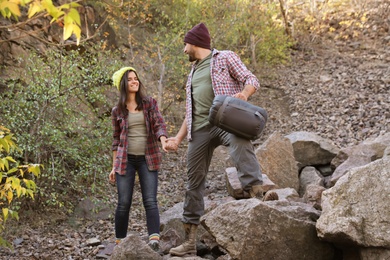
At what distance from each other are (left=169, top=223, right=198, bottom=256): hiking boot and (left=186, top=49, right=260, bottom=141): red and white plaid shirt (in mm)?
780

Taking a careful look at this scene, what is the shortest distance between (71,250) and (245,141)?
9.07 ft

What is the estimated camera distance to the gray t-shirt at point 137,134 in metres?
4.76

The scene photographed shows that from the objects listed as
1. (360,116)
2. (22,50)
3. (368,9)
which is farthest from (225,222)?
(368,9)

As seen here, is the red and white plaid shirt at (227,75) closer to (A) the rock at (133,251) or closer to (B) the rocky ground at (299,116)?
(A) the rock at (133,251)

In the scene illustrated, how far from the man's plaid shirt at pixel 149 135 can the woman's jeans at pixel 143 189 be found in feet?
0.20

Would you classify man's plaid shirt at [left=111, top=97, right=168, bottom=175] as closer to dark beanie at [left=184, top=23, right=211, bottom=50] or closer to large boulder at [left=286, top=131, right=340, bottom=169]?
dark beanie at [left=184, top=23, right=211, bottom=50]

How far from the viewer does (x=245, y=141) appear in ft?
13.6

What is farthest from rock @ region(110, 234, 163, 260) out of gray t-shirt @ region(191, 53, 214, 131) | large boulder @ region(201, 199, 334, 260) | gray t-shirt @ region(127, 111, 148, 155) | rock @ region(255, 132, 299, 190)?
rock @ region(255, 132, 299, 190)

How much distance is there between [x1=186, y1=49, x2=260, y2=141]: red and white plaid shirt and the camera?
4297mm

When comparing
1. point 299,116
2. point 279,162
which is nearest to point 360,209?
point 279,162

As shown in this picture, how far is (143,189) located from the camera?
15.6 ft

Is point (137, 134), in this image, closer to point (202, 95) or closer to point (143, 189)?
point (143, 189)

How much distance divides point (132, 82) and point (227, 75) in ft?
3.16

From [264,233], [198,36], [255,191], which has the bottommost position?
[264,233]
